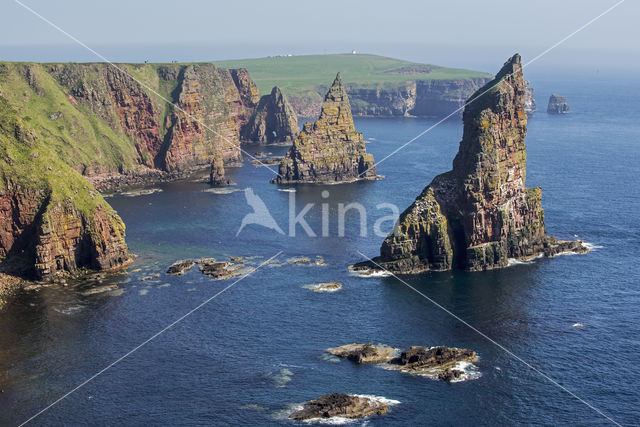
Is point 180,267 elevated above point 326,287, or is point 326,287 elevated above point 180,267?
point 180,267

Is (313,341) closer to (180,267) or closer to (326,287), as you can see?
(326,287)

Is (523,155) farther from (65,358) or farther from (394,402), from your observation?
(65,358)

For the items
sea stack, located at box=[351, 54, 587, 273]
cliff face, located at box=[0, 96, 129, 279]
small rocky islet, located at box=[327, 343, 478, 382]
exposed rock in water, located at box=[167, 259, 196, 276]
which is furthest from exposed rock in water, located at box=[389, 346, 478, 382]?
cliff face, located at box=[0, 96, 129, 279]

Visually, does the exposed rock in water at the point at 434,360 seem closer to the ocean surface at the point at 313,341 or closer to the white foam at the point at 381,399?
the ocean surface at the point at 313,341

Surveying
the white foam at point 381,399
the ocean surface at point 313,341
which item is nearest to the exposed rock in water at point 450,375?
the ocean surface at point 313,341

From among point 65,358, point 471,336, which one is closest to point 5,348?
point 65,358

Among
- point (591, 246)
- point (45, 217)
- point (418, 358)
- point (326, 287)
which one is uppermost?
point (45, 217)

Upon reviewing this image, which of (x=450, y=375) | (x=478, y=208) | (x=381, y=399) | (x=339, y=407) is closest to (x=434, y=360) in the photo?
(x=450, y=375)

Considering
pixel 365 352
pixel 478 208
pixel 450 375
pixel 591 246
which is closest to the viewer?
pixel 450 375
